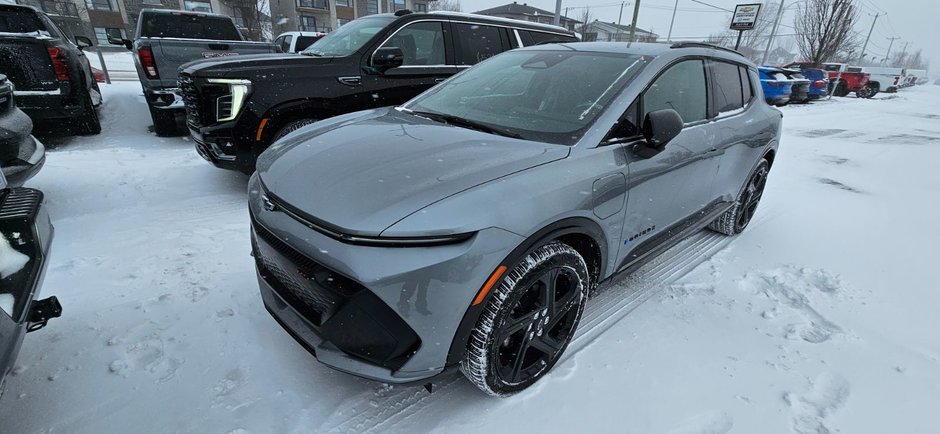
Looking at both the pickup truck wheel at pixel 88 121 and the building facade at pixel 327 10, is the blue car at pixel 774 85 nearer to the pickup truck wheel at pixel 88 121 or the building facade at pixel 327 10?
the pickup truck wheel at pixel 88 121

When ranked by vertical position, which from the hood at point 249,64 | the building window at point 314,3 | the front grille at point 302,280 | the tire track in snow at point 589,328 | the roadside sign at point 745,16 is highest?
the building window at point 314,3

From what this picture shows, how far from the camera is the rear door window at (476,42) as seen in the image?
508 cm

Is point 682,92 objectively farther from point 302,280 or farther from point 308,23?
point 308,23

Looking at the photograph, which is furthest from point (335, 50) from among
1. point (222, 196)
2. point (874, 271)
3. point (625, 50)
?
point (874, 271)

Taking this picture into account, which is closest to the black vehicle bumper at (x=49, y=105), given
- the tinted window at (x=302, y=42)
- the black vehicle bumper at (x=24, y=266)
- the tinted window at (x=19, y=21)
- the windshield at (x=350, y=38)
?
the tinted window at (x=19, y=21)

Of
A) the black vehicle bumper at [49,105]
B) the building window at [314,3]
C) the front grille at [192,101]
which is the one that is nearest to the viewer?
the front grille at [192,101]

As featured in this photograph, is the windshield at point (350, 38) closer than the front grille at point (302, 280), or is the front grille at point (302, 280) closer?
the front grille at point (302, 280)

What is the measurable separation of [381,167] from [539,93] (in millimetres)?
1230

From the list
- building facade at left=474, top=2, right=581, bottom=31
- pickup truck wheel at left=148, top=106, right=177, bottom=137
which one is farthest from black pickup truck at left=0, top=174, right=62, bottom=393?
building facade at left=474, top=2, right=581, bottom=31

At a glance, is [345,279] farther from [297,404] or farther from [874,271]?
[874,271]

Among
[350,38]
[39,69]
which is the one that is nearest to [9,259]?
[350,38]

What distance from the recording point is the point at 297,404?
1993 millimetres

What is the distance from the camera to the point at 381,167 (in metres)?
1.89

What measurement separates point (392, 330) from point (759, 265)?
325 centimetres
